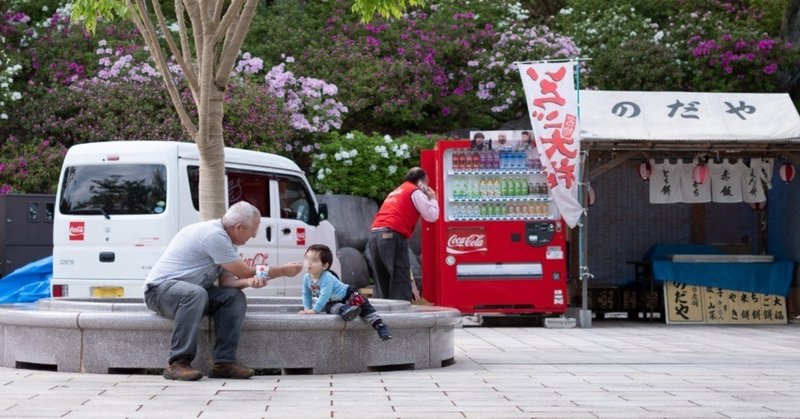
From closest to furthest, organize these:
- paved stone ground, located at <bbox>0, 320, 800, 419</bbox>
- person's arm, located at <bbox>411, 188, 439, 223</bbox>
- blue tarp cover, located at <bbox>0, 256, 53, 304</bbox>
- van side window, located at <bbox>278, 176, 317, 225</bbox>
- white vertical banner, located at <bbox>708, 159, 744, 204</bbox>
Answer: paved stone ground, located at <bbox>0, 320, 800, 419</bbox>, person's arm, located at <bbox>411, 188, 439, 223</bbox>, blue tarp cover, located at <bbox>0, 256, 53, 304</bbox>, van side window, located at <bbox>278, 176, 317, 225</bbox>, white vertical banner, located at <bbox>708, 159, 744, 204</bbox>

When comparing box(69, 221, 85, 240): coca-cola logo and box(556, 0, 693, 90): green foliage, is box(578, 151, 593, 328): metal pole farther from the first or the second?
box(556, 0, 693, 90): green foliage

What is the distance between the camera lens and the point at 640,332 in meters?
15.7

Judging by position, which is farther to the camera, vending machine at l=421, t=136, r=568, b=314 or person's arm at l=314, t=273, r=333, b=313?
vending machine at l=421, t=136, r=568, b=314

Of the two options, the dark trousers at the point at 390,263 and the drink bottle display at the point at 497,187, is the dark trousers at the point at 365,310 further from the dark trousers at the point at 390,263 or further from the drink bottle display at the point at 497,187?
the drink bottle display at the point at 497,187

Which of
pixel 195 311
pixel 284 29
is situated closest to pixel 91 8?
pixel 195 311

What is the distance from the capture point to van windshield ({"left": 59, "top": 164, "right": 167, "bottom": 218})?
46.4 feet

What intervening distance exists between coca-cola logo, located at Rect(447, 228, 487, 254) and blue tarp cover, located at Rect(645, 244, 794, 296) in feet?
9.47

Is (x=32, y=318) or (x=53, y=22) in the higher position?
(x=53, y=22)

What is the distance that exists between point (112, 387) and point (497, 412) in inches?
112

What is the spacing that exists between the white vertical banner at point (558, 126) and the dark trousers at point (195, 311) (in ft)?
25.3

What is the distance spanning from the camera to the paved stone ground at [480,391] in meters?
7.41

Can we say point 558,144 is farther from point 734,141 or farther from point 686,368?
point 686,368

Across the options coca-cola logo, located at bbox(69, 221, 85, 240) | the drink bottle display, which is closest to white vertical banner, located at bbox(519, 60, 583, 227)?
the drink bottle display

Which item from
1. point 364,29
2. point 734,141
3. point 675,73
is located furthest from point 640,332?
point 364,29
